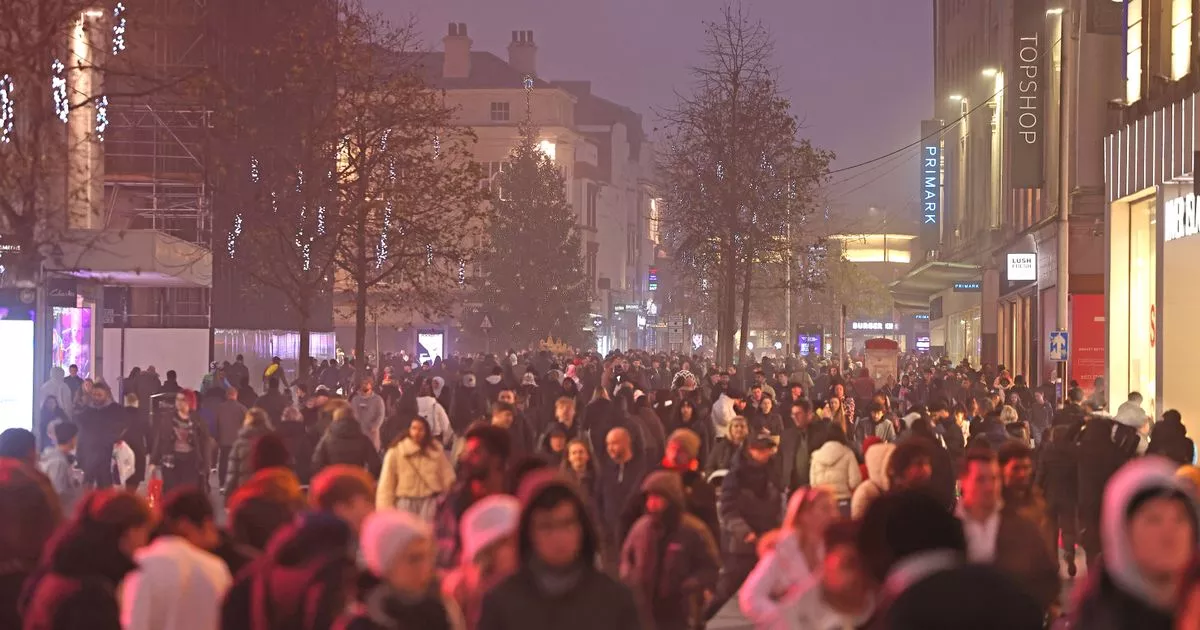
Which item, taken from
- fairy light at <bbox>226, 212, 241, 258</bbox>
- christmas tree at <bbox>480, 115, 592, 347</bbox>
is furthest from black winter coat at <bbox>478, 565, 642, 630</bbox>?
christmas tree at <bbox>480, 115, 592, 347</bbox>

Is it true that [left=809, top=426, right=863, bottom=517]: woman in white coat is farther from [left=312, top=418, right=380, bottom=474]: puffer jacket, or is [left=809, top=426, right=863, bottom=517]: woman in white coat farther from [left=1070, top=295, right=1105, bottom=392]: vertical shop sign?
[left=1070, top=295, right=1105, bottom=392]: vertical shop sign

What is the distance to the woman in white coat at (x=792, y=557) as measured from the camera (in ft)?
26.5

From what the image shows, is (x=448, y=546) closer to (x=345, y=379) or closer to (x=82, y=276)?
(x=82, y=276)

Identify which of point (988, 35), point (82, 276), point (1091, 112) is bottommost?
point (82, 276)

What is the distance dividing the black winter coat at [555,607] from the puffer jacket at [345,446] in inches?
397

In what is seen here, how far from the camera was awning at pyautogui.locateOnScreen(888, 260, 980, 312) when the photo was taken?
222 feet

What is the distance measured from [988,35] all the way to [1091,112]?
2341 centimetres

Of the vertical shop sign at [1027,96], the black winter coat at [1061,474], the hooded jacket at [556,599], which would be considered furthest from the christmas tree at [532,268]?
the hooded jacket at [556,599]

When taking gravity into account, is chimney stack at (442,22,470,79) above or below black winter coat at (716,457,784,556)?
above

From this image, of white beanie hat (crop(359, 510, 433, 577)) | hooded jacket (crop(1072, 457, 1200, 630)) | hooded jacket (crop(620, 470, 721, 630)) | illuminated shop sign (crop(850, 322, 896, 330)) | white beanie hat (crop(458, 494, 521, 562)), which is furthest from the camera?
illuminated shop sign (crop(850, 322, 896, 330))

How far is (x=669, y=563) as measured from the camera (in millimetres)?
9594

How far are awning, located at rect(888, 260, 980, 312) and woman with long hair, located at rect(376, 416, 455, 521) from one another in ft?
166

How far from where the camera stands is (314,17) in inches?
1612

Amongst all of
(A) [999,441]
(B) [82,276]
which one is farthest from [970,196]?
(A) [999,441]
